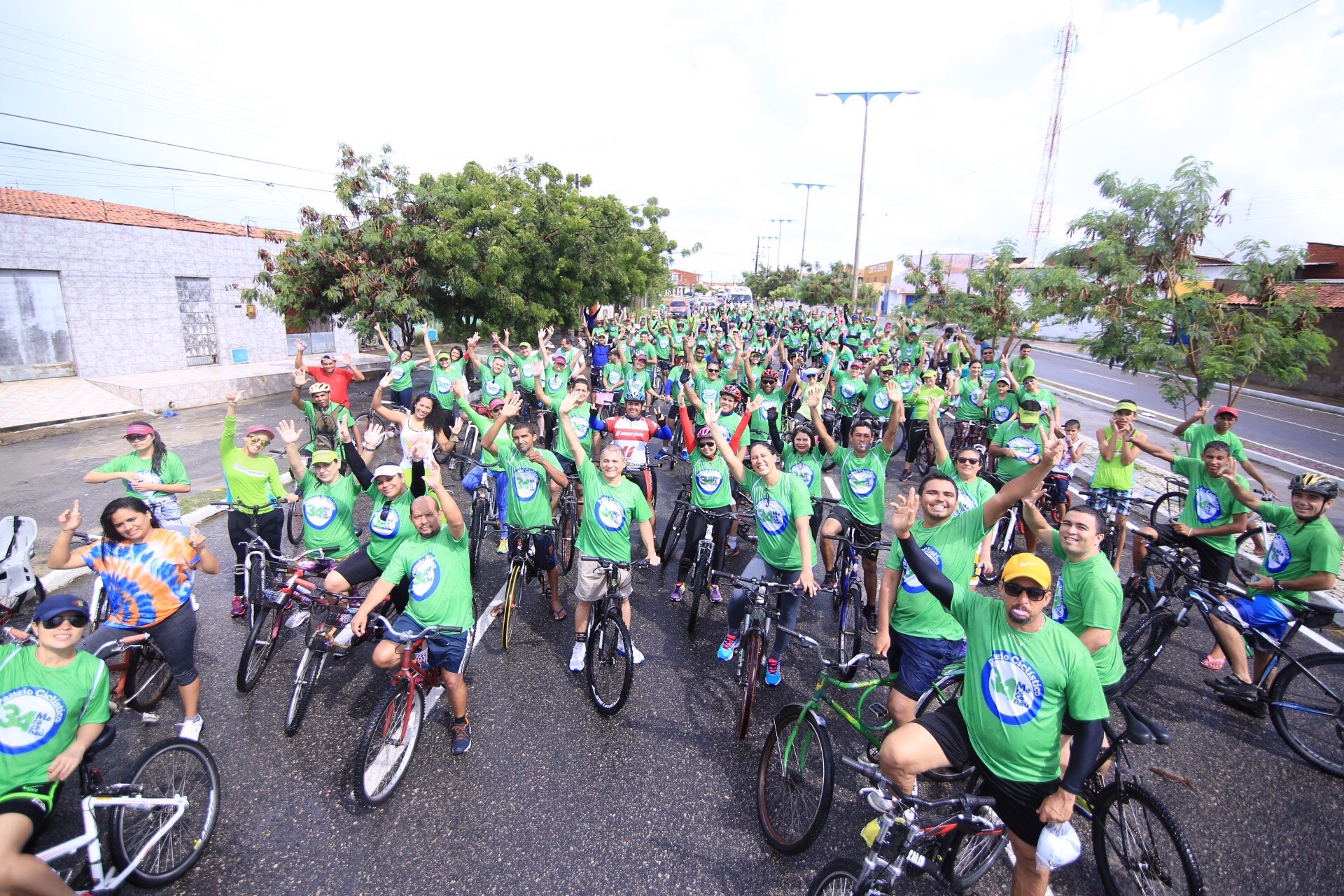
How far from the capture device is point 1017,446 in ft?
25.3

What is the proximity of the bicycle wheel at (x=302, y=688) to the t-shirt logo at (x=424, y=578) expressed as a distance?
120 cm

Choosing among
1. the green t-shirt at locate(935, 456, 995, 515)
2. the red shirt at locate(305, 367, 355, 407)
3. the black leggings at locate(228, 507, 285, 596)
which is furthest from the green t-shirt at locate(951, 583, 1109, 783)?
the red shirt at locate(305, 367, 355, 407)

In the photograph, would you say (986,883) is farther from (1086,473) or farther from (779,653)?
(1086,473)

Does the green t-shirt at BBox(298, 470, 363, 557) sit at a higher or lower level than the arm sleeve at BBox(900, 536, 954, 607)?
lower

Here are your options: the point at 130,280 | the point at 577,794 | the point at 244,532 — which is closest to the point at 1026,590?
the point at 577,794

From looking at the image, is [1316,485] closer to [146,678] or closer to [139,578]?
[139,578]

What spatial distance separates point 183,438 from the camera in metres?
13.3

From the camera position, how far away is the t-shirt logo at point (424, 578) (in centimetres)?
416

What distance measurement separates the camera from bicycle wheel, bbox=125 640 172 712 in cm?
452

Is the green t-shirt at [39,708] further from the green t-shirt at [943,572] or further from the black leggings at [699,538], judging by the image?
the black leggings at [699,538]

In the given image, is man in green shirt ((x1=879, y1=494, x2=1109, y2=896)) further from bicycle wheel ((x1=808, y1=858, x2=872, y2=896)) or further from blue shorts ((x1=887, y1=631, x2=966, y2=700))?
blue shorts ((x1=887, y1=631, x2=966, y2=700))

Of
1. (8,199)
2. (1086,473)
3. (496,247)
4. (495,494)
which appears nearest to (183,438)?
(496,247)

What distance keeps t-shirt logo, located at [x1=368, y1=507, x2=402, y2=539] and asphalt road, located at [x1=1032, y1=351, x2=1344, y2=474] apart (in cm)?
1687

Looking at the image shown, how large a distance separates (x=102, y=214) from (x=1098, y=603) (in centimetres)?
2959
